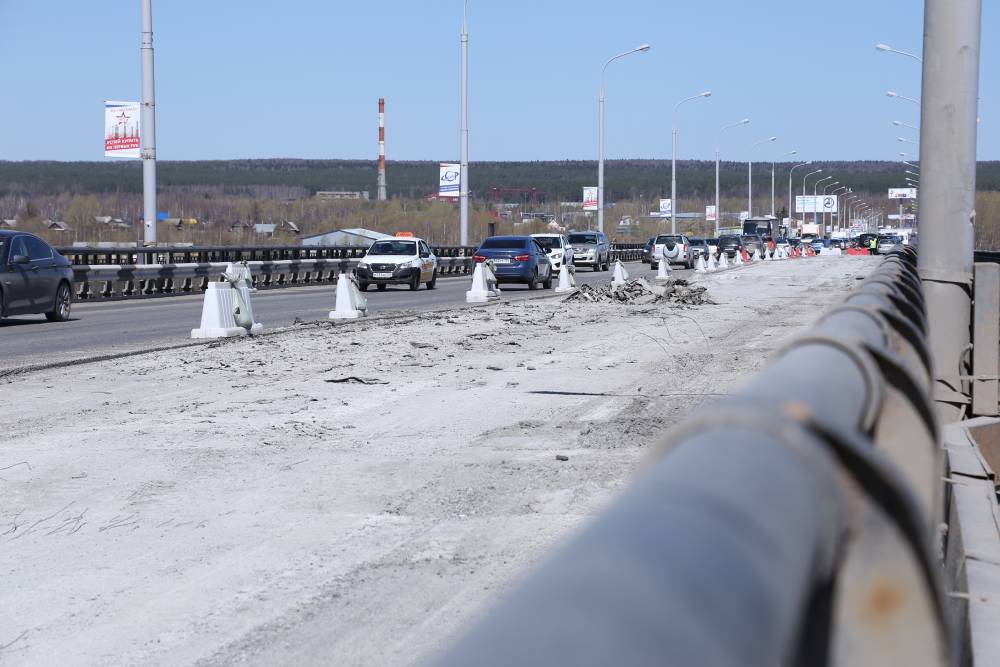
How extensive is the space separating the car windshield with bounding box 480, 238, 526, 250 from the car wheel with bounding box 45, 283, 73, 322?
18405 mm

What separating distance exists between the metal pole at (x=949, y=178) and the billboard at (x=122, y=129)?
26.6 m

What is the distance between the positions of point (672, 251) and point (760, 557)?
62.6 m

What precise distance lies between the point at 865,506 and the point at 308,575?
4712mm

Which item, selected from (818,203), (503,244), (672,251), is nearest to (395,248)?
(503,244)

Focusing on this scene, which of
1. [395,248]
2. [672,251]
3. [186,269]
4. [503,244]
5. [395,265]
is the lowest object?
[186,269]

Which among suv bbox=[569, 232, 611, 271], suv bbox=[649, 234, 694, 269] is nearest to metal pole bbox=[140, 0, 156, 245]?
suv bbox=[569, 232, 611, 271]

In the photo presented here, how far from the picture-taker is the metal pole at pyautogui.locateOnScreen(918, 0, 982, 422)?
350 inches

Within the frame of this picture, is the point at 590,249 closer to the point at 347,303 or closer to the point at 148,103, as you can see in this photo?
the point at 148,103

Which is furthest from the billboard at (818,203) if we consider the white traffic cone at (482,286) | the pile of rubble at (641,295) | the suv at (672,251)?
the pile of rubble at (641,295)

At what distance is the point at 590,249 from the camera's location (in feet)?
194

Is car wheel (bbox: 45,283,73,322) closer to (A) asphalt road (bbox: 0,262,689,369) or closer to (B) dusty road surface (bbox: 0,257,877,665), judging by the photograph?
(A) asphalt road (bbox: 0,262,689,369)

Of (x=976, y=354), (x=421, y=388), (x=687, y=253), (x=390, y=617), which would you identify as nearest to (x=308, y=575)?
(x=390, y=617)

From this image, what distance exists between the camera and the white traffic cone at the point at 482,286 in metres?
32.3

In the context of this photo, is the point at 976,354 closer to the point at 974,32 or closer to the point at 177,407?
the point at 974,32
